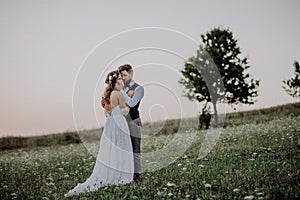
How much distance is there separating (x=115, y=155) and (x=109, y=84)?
187 cm

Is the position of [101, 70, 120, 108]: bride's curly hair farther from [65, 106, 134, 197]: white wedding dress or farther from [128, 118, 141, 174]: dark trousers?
[128, 118, 141, 174]: dark trousers

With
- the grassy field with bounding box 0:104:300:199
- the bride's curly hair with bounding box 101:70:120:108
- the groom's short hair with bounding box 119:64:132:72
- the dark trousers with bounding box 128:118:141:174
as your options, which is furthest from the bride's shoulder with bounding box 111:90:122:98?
the grassy field with bounding box 0:104:300:199

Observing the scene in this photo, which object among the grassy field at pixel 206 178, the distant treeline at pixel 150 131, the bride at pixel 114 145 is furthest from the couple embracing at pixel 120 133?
the distant treeline at pixel 150 131

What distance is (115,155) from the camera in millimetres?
10195

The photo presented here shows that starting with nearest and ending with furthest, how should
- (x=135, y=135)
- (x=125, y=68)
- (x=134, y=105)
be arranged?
(x=125, y=68), (x=134, y=105), (x=135, y=135)

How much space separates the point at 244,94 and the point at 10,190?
95.9 ft

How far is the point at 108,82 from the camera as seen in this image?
1009cm

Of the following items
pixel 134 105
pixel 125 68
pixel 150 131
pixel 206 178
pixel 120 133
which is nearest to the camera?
pixel 206 178

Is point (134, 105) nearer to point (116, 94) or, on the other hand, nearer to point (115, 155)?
point (116, 94)

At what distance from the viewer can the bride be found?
9992 mm

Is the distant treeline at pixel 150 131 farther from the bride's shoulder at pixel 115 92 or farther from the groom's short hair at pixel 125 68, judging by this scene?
the groom's short hair at pixel 125 68

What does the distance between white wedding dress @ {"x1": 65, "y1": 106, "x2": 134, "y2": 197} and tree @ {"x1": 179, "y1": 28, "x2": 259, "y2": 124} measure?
26.1 metres

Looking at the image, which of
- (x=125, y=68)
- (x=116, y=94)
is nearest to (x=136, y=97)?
(x=116, y=94)

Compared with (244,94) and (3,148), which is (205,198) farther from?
(244,94)
